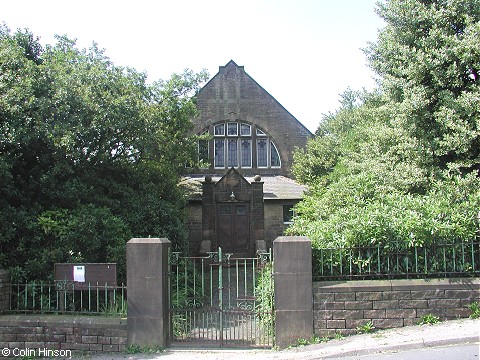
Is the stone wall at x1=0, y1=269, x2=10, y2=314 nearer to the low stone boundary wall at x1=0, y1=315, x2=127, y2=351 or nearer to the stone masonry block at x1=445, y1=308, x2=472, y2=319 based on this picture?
the low stone boundary wall at x1=0, y1=315, x2=127, y2=351

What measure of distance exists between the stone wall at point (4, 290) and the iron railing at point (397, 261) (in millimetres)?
5408

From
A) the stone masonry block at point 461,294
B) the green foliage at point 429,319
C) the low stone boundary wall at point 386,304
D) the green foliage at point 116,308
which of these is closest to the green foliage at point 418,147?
the low stone boundary wall at point 386,304

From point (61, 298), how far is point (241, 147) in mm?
20194

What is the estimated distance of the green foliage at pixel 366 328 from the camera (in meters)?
7.78

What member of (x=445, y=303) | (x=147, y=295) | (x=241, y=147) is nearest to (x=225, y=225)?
(x=241, y=147)

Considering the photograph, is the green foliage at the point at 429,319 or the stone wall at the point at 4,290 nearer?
the green foliage at the point at 429,319

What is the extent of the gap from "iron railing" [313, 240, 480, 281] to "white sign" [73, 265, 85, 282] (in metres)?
4.01

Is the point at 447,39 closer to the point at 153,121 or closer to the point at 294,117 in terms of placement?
the point at 153,121

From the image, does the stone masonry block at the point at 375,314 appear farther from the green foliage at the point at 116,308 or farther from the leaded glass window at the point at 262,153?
the leaded glass window at the point at 262,153

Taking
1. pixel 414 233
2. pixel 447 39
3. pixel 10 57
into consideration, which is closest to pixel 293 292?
pixel 414 233

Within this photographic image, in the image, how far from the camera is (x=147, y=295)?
8.03 metres

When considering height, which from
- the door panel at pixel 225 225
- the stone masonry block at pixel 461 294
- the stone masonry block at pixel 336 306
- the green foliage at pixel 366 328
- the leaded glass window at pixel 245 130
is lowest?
the green foliage at pixel 366 328

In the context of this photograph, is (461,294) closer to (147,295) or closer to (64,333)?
(147,295)

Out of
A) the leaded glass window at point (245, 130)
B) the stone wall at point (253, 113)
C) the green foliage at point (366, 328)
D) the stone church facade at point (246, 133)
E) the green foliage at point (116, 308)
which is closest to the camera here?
the green foliage at point (366, 328)
